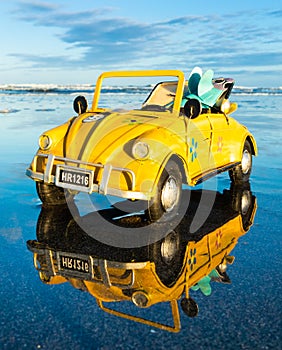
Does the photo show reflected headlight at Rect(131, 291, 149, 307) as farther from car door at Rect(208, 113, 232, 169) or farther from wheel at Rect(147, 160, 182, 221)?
car door at Rect(208, 113, 232, 169)

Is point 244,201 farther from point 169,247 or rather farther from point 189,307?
point 189,307

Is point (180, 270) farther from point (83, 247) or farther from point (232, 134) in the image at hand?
point (232, 134)

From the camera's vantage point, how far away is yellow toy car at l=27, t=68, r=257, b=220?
4559 mm

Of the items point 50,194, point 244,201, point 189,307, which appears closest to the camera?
point 189,307

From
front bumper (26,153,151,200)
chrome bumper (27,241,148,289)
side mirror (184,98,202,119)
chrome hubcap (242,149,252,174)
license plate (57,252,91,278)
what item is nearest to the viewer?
chrome bumper (27,241,148,289)

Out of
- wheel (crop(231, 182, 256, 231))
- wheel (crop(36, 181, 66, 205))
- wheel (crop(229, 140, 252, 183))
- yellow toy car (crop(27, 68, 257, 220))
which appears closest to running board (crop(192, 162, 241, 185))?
yellow toy car (crop(27, 68, 257, 220))

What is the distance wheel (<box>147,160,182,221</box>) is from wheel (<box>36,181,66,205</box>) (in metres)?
1.35

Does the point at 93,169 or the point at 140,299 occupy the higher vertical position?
the point at 93,169

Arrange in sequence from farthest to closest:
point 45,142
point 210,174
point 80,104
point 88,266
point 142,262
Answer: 1. point 80,104
2. point 210,174
3. point 45,142
4. point 142,262
5. point 88,266

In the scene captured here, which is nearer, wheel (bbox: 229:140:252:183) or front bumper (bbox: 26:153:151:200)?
front bumper (bbox: 26:153:151:200)

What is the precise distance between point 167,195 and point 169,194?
0.05 m

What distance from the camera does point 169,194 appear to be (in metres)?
4.89

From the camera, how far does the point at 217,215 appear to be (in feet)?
17.2

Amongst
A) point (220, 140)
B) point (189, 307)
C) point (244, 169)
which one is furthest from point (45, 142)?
point (244, 169)
